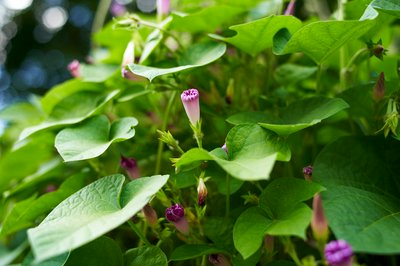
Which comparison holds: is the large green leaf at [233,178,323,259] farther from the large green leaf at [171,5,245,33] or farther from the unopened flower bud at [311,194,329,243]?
the large green leaf at [171,5,245,33]

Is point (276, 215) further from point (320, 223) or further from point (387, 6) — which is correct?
point (387, 6)

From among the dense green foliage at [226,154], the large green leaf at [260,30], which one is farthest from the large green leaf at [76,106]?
the large green leaf at [260,30]

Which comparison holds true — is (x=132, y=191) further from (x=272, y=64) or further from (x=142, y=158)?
(x=272, y=64)

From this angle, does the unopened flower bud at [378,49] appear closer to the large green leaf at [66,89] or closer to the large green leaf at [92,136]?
the large green leaf at [92,136]

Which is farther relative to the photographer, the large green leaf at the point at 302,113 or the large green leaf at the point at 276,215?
the large green leaf at the point at 302,113

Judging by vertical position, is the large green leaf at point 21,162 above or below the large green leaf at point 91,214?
below

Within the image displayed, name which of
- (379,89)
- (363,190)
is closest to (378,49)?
(379,89)
